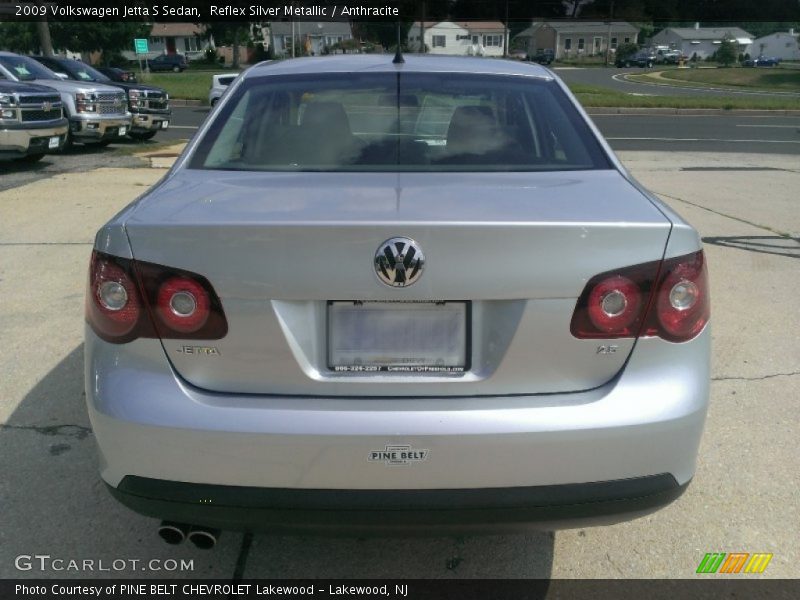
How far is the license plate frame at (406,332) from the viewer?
6.63 feet

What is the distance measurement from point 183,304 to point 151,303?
0.10 metres

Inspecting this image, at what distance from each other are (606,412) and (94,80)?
621 inches

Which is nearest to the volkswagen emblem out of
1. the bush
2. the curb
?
the curb

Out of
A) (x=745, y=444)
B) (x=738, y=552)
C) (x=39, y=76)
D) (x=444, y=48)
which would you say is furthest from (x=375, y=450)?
(x=444, y=48)

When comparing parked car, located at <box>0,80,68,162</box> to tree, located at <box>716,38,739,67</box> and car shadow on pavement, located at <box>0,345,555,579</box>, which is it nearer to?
car shadow on pavement, located at <box>0,345,555,579</box>

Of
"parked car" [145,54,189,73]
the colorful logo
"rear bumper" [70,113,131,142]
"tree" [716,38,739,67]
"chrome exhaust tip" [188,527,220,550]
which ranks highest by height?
"chrome exhaust tip" [188,527,220,550]

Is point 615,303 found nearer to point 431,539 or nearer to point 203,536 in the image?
point 431,539

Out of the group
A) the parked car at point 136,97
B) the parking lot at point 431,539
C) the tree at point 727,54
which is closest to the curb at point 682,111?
the parked car at point 136,97

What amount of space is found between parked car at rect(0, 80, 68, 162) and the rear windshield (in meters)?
9.08

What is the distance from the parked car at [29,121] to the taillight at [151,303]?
10125 millimetres

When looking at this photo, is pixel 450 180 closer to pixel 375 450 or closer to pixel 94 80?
pixel 375 450

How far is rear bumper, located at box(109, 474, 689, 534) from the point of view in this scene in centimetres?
205

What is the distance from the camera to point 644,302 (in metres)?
2.08

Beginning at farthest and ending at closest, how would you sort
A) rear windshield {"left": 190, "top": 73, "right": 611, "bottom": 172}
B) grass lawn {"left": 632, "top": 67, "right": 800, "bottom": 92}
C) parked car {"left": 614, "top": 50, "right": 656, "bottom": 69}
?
1. parked car {"left": 614, "top": 50, "right": 656, "bottom": 69}
2. grass lawn {"left": 632, "top": 67, "right": 800, "bottom": 92}
3. rear windshield {"left": 190, "top": 73, "right": 611, "bottom": 172}
